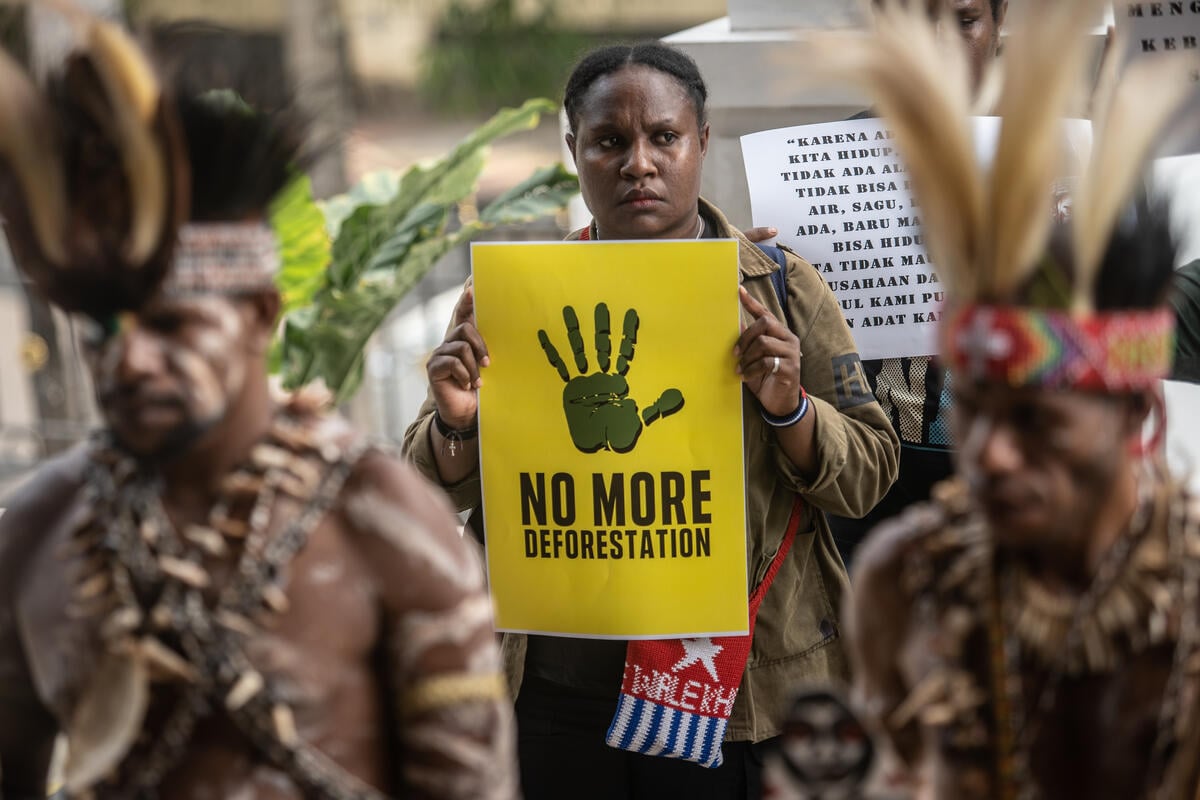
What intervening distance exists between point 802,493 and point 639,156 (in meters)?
0.64

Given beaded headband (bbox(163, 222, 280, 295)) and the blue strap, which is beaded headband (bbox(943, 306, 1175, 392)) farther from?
the blue strap

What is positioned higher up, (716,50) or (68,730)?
(716,50)

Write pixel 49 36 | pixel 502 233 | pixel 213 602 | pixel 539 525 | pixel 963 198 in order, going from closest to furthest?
pixel 963 198 → pixel 213 602 → pixel 49 36 → pixel 539 525 → pixel 502 233

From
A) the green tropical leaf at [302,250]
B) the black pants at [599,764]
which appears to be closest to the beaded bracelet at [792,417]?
the black pants at [599,764]

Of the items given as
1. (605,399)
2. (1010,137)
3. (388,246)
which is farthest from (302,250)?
(1010,137)

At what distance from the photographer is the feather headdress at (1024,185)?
1458 millimetres

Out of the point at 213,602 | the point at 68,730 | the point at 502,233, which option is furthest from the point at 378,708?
the point at 502,233

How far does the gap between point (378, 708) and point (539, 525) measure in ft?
2.59

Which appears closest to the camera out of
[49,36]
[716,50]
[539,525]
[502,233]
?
[49,36]

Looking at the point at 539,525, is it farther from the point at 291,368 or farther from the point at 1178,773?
the point at 291,368

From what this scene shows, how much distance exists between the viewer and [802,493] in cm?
252

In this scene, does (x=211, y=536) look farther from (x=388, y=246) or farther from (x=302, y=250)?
(x=388, y=246)

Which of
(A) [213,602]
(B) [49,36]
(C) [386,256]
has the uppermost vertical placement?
(B) [49,36]

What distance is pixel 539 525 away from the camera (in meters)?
2.42
